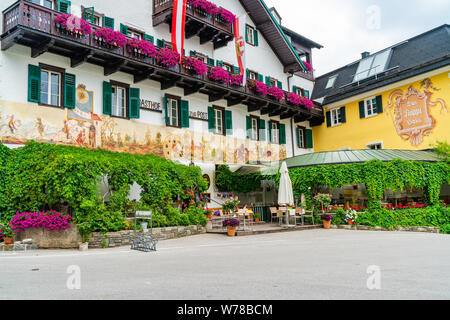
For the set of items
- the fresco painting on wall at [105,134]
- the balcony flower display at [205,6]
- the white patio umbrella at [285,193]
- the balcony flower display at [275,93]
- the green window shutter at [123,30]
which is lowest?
the white patio umbrella at [285,193]

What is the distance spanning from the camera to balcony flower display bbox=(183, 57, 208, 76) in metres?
16.6

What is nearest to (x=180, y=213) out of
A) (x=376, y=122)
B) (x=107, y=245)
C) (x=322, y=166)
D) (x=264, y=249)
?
(x=107, y=245)

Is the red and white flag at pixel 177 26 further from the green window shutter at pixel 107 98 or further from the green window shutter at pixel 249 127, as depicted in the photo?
the green window shutter at pixel 249 127

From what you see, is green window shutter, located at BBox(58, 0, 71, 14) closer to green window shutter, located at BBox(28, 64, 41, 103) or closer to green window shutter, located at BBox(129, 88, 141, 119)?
green window shutter, located at BBox(28, 64, 41, 103)

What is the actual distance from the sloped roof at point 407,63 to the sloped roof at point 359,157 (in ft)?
14.9

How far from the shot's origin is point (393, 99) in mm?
21438

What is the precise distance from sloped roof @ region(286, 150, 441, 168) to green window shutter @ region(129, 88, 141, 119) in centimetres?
791

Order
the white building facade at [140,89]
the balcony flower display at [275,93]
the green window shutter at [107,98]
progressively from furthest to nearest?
the balcony flower display at [275,93], the green window shutter at [107,98], the white building facade at [140,89]

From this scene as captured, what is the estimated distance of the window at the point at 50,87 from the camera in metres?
13.3

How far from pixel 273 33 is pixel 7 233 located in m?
18.5

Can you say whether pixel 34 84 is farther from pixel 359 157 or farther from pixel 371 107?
pixel 371 107

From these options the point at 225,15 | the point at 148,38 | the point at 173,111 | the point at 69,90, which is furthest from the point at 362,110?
the point at 69,90

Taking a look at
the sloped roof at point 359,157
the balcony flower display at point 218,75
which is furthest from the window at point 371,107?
the balcony flower display at point 218,75
